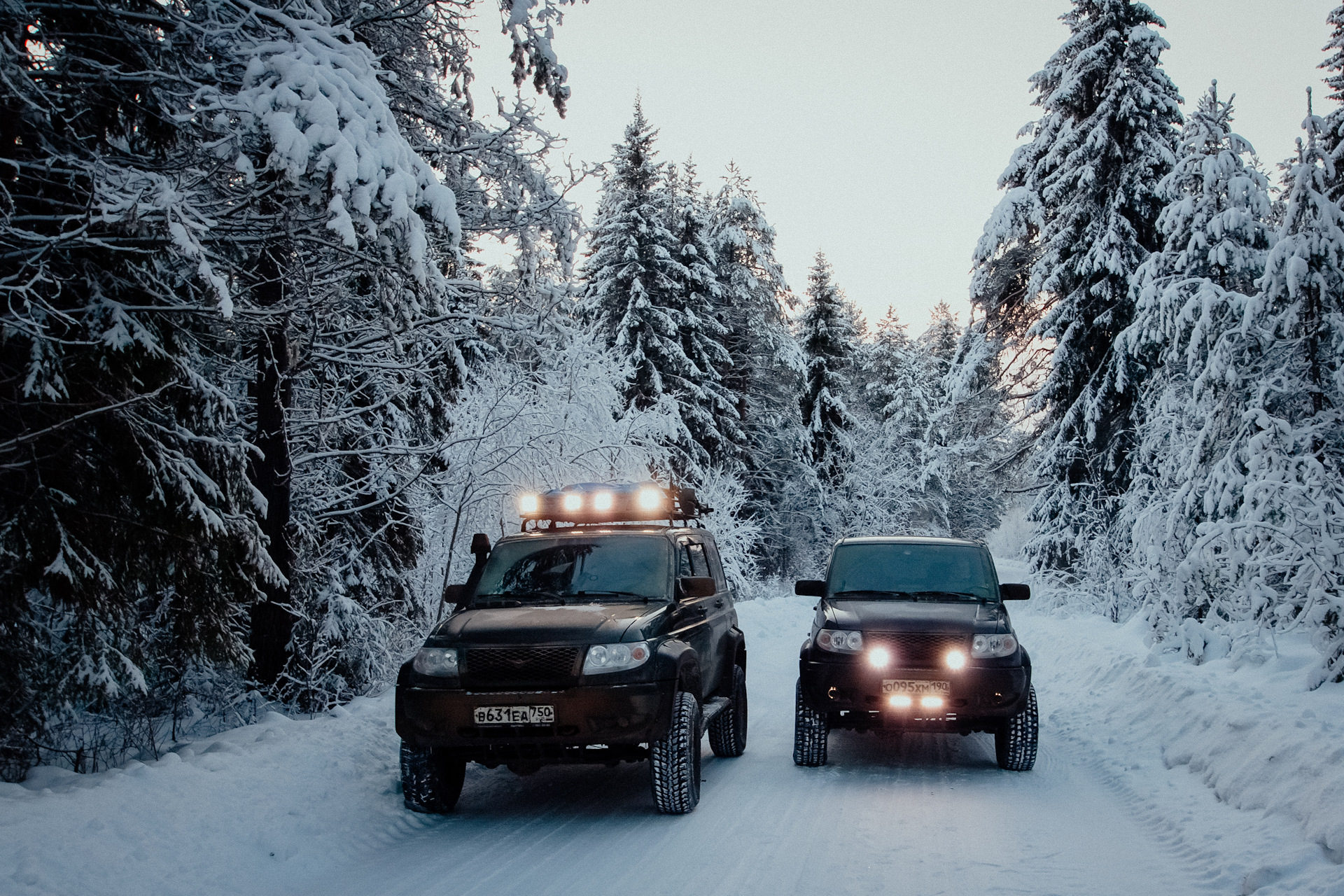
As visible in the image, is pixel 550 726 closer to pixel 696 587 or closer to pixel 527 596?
pixel 527 596

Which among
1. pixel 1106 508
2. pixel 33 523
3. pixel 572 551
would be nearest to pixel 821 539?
pixel 1106 508

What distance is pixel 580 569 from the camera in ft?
24.5

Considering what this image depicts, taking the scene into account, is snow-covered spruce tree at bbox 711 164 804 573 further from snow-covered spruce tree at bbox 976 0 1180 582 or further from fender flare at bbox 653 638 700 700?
fender flare at bbox 653 638 700 700

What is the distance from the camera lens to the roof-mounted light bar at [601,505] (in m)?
8.09

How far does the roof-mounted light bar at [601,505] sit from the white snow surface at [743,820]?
7.06 ft

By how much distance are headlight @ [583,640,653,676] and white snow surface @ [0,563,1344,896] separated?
3.43 ft

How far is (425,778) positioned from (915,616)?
4065mm

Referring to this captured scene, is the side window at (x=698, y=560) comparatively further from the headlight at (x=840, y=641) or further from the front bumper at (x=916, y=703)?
the front bumper at (x=916, y=703)

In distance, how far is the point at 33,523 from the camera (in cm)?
528

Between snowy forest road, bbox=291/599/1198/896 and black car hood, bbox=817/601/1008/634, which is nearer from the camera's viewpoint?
snowy forest road, bbox=291/599/1198/896

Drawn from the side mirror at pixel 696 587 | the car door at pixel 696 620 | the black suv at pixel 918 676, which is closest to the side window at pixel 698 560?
the car door at pixel 696 620

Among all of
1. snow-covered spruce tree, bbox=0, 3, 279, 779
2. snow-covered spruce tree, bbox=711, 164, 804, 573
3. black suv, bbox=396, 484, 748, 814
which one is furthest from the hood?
snow-covered spruce tree, bbox=711, 164, 804, 573

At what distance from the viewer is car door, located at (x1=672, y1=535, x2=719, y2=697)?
23.3 feet

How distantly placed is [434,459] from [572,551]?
379cm
